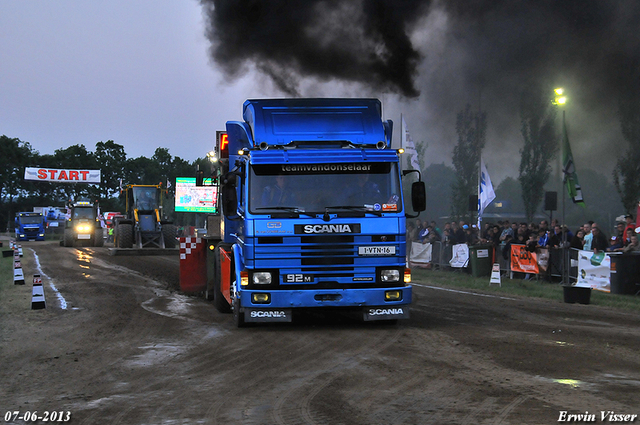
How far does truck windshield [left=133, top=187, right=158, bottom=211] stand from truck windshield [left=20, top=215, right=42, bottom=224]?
34471 mm

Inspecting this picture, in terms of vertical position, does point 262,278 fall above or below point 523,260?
above

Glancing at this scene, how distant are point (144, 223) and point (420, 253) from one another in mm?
Answer: 16224

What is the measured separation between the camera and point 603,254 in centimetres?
1681

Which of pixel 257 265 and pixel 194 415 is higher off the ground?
pixel 257 265

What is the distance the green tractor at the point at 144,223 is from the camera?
34.7 m

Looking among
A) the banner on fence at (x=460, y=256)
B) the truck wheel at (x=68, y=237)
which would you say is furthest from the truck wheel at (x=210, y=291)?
the truck wheel at (x=68, y=237)

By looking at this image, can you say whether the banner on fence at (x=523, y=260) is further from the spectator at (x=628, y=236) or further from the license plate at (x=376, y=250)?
the license plate at (x=376, y=250)

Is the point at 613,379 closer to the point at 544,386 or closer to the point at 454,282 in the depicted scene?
the point at 544,386

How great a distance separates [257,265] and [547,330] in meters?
4.59

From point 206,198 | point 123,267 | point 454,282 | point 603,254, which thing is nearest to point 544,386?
point 603,254

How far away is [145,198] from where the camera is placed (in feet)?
119

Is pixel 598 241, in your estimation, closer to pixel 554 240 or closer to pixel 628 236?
pixel 628 236

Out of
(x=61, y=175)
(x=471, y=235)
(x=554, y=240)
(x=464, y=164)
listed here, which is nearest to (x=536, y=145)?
(x=464, y=164)

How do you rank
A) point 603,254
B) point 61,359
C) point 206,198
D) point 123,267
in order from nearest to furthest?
point 61,359 < point 603,254 < point 123,267 < point 206,198
